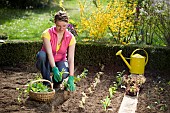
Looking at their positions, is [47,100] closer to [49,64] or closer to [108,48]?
[49,64]

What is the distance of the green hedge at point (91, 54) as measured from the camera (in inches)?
243

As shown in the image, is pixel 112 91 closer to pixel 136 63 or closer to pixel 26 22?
pixel 136 63

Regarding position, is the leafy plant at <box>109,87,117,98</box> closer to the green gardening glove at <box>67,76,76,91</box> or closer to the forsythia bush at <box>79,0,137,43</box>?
the green gardening glove at <box>67,76,76,91</box>

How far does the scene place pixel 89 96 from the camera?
480 centimetres

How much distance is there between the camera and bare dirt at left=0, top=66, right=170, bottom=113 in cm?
421

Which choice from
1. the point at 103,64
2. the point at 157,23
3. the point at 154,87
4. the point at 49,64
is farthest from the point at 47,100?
the point at 157,23

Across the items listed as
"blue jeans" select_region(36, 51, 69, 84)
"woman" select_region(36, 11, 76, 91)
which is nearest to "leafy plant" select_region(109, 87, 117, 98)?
"woman" select_region(36, 11, 76, 91)

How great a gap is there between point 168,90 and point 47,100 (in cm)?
174

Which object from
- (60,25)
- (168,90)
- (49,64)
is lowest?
(168,90)

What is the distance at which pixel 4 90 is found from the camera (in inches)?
191

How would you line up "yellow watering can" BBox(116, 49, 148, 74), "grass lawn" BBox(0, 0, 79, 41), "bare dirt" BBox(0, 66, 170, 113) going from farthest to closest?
1. "grass lawn" BBox(0, 0, 79, 41)
2. "yellow watering can" BBox(116, 49, 148, 74)
3. "bare dirt" BBox(0, 66, 170, 113)

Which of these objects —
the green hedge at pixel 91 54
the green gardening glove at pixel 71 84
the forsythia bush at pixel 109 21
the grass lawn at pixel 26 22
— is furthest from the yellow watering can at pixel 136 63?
the grass lawn at pixel 26 22

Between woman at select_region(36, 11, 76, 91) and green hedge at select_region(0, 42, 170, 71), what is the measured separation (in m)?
1.42

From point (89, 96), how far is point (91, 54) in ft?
5.37
